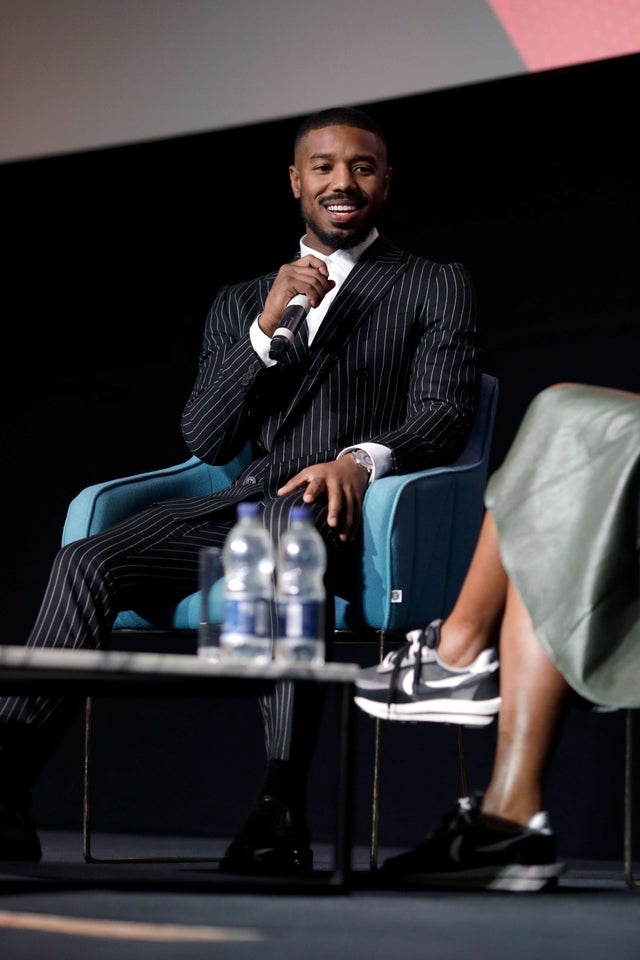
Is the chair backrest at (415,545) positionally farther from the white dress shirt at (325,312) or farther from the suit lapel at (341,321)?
the suit lapel at (341,321)

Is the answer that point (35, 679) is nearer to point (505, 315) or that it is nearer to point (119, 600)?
point (119, 600)

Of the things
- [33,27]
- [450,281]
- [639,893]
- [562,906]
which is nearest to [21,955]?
[562,906]

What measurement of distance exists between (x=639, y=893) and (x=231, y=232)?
2.11 meters

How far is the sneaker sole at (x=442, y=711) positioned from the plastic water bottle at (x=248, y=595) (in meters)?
0.18

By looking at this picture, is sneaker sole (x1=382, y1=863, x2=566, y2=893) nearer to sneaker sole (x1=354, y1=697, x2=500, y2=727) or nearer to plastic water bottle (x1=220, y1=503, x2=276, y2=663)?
sneaker sole (x1=354, y1=697, x2=500, y2=727)

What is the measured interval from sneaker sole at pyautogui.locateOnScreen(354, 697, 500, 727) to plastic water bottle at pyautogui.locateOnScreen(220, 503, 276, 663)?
0.18m

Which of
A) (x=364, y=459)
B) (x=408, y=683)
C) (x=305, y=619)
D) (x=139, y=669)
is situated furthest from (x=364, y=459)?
(x=139, y=669)

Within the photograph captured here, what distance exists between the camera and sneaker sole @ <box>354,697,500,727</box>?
1739 mm

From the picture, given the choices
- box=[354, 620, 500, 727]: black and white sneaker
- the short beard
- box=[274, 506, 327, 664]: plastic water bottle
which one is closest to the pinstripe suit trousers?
box=[274, 506, 327, 664]: plastic water bottle

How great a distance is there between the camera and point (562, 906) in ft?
4.80

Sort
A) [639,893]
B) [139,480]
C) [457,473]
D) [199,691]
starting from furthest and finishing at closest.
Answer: [139,480] < [457,473] < [639,893] < [199,691]

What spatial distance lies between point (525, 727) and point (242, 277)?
6.43ft

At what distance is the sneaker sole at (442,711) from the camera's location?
5.71ft

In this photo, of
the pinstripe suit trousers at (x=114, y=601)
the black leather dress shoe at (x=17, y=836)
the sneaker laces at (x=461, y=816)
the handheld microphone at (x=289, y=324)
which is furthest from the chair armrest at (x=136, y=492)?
the sneaker laces at (x=461, y=816)
